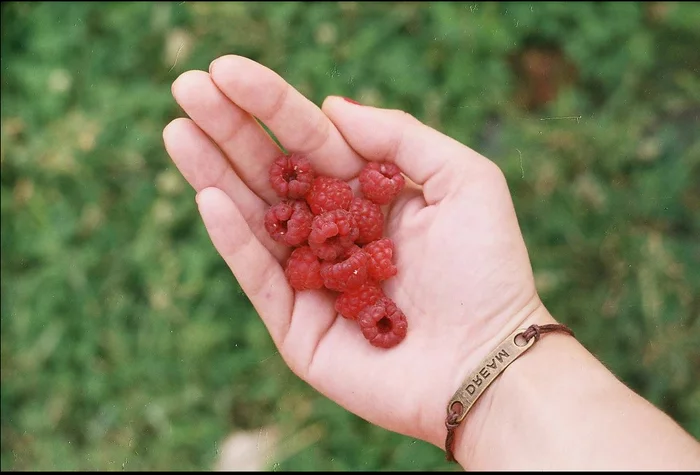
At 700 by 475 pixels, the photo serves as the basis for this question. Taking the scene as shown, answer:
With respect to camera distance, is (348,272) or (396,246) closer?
(348,272)

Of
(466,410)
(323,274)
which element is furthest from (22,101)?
(466,410)

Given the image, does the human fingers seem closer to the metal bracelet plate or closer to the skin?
the skin

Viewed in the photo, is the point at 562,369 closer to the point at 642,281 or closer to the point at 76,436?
the point at 642,281

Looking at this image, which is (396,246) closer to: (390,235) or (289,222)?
(390,235)

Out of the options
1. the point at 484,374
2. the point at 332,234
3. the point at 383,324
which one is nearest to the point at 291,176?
the point at 332,234

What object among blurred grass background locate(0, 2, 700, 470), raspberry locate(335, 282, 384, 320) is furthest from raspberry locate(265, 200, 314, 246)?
blurred grass background locate(0, 2, 700, 470)

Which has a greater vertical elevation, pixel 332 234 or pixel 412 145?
pixel 412 145

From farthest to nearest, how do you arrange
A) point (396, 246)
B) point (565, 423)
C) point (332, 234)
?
point (396, 246) → point (332, 234) → point (565, 423)
